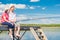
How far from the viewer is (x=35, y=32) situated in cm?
1363

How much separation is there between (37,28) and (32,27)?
204mm

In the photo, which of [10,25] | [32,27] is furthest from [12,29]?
[32,27]

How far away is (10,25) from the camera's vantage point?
507 inches

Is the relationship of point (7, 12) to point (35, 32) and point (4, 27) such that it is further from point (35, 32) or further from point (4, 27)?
point (35, 32)

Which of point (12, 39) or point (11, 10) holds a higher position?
point (11, 10)

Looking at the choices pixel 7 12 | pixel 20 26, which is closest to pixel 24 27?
pixel 20 26

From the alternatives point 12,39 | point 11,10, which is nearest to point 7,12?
point 11,10

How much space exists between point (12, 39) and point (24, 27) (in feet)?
2.92

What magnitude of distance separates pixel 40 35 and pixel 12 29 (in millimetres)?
1325

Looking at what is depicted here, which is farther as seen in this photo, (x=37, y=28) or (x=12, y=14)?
(x=37, y=28)

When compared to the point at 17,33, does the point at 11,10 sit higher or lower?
higher

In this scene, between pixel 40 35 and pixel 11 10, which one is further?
pixel 40 35

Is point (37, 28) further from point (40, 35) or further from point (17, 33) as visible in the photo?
point (17, 33)

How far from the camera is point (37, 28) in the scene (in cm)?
1377
